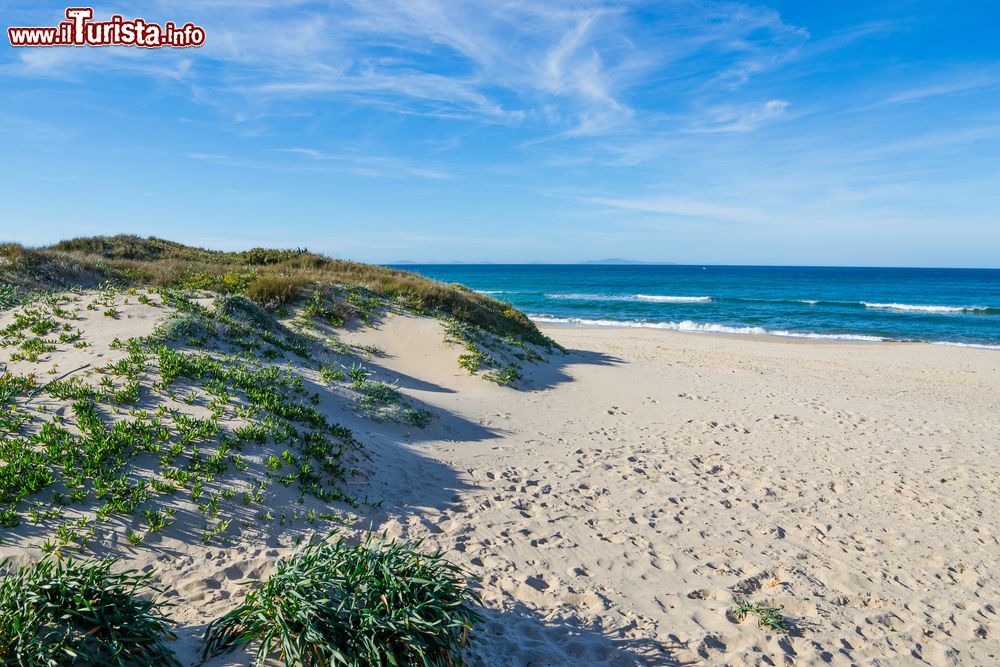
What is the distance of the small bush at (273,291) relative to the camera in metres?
15.1

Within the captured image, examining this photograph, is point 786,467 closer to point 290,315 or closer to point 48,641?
point 48,641

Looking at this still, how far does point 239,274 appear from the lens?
17578 mm

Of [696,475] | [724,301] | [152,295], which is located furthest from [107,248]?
[724,301]

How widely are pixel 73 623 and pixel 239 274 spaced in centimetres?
1611

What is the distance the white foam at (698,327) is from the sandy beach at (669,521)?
791 inches

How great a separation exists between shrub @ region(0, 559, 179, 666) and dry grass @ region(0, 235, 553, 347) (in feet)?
41.6

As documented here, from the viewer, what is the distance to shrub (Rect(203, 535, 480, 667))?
3.15 m

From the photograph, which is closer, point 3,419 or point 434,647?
point 434,647

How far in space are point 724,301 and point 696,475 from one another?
1966 inches

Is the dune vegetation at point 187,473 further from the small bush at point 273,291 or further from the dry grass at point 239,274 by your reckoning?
the small bush at point 273,291

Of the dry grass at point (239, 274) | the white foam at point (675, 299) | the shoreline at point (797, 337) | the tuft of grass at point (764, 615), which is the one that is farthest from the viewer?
the white foam at point (675, 299)

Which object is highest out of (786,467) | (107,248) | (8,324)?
(107,248)

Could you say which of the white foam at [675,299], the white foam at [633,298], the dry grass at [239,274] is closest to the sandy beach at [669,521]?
the dry grass at [239,274]

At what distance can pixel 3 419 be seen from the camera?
5.75m
